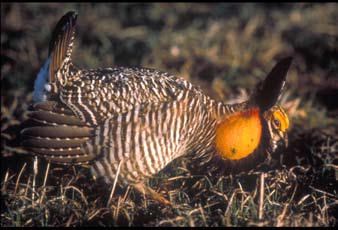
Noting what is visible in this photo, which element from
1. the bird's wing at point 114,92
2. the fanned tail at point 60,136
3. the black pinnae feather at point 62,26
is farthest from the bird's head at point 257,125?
the black pinnae feather at point 62,26

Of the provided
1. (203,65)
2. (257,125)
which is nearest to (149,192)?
(257,125)

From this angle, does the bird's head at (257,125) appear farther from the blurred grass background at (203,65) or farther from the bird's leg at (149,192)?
the bird's leg at (149,192)

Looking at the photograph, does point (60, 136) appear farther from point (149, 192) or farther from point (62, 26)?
point (62, 26)

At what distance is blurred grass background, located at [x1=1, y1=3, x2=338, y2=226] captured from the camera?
3.34 m

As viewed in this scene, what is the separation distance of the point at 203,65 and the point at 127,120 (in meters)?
3.18

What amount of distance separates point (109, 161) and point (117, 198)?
0.24 meters

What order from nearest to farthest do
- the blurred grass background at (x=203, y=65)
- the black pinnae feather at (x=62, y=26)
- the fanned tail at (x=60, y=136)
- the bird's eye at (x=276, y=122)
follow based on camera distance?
the blurred grass background at (x=203, y=65) < the fanned tail at (x=60, y=136) < the black pinnae feather at (x=62, y=26) < the bird's eye at (x=276, y=122)

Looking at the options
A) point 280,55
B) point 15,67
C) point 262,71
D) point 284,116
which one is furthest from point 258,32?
point 284,116

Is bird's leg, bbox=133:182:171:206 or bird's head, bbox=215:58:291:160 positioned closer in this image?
bird's leg, bbox=133:182:171:206

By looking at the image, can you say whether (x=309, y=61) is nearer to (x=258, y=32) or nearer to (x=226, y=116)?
(x=258, y=32)

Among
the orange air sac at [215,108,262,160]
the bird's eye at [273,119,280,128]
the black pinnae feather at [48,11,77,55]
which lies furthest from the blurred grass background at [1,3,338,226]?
the black pinnae feather at [48,11,77,55]

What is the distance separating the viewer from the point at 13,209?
3430mm

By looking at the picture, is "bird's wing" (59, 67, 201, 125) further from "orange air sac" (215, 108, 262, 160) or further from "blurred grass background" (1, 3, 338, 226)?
"blurred grass background" (1, 3, 338, 226)

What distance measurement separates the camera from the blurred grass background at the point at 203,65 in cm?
334
